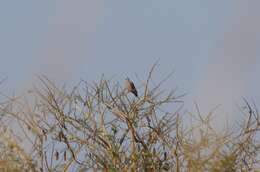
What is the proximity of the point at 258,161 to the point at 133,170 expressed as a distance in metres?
1.39

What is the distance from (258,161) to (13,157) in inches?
103

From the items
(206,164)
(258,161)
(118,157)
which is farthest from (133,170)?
(258,161)

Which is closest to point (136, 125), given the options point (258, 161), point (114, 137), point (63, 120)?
point (114, 137)

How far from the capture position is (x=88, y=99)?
8.76 m

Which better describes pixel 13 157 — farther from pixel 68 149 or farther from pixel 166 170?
pixel 166 170

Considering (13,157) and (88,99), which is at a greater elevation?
(88,99)

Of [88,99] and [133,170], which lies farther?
[88,99]

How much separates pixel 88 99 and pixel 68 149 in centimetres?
65

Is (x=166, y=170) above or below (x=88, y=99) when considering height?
below

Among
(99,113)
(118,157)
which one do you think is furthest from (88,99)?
(118,157)

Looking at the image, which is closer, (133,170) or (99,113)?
(133,170)

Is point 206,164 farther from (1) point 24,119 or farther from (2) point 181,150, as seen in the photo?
(1) point 24,119

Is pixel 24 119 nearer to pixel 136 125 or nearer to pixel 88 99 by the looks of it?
pixel 88 99

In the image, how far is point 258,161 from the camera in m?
8.43
